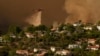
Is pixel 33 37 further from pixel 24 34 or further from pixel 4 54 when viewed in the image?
pixel 4 54

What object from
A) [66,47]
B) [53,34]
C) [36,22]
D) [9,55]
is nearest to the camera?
[9,55]

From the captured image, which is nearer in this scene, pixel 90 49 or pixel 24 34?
pixel 90 49

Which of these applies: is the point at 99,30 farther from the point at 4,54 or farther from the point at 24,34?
the point at 4,54

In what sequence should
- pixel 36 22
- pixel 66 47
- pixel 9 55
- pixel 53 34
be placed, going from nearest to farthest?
pixel 9 55
pixel 66 47
pixel 53 34
pixel 36 22

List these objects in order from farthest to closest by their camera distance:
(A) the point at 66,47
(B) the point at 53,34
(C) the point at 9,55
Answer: (B) the point at 53,34, (A) the point at 66,47, (C) the point at 9,55

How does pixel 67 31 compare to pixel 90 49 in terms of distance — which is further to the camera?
pixel 67 31

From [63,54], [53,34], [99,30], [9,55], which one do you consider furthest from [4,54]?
[99,30]

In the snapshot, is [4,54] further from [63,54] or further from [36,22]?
[36,22]

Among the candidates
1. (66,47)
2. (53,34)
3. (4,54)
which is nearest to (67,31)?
(53,34)
